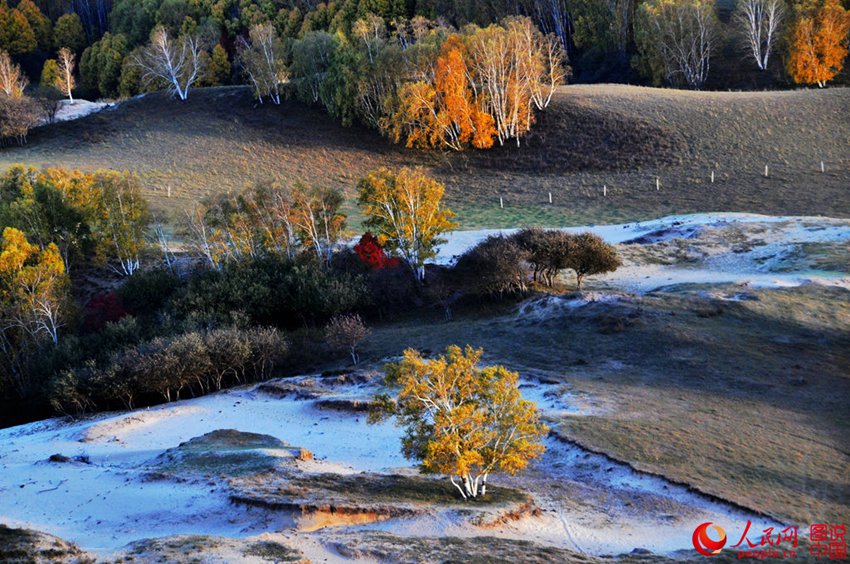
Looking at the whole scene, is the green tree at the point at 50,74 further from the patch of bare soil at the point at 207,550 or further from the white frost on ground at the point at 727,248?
the patch of bare soil at the point at 207,550

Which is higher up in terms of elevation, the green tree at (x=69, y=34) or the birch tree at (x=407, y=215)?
the green tree at (x=69, y=34)

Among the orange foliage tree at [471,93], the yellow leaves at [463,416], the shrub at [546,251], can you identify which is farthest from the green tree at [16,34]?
the yellow leaves at [463,416]

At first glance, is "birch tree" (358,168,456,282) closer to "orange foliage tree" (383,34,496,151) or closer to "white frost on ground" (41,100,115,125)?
"orange foliage tree" (383,34,496,151)

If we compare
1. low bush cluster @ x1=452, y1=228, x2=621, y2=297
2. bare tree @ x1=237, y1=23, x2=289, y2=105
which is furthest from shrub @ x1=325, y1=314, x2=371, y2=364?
bare tree @ x1=237, y1=23, x2=289, y2=105

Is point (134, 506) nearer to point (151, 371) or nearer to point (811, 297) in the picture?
point (151, 371)

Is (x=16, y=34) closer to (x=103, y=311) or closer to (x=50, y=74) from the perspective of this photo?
(x=50, y=74)
